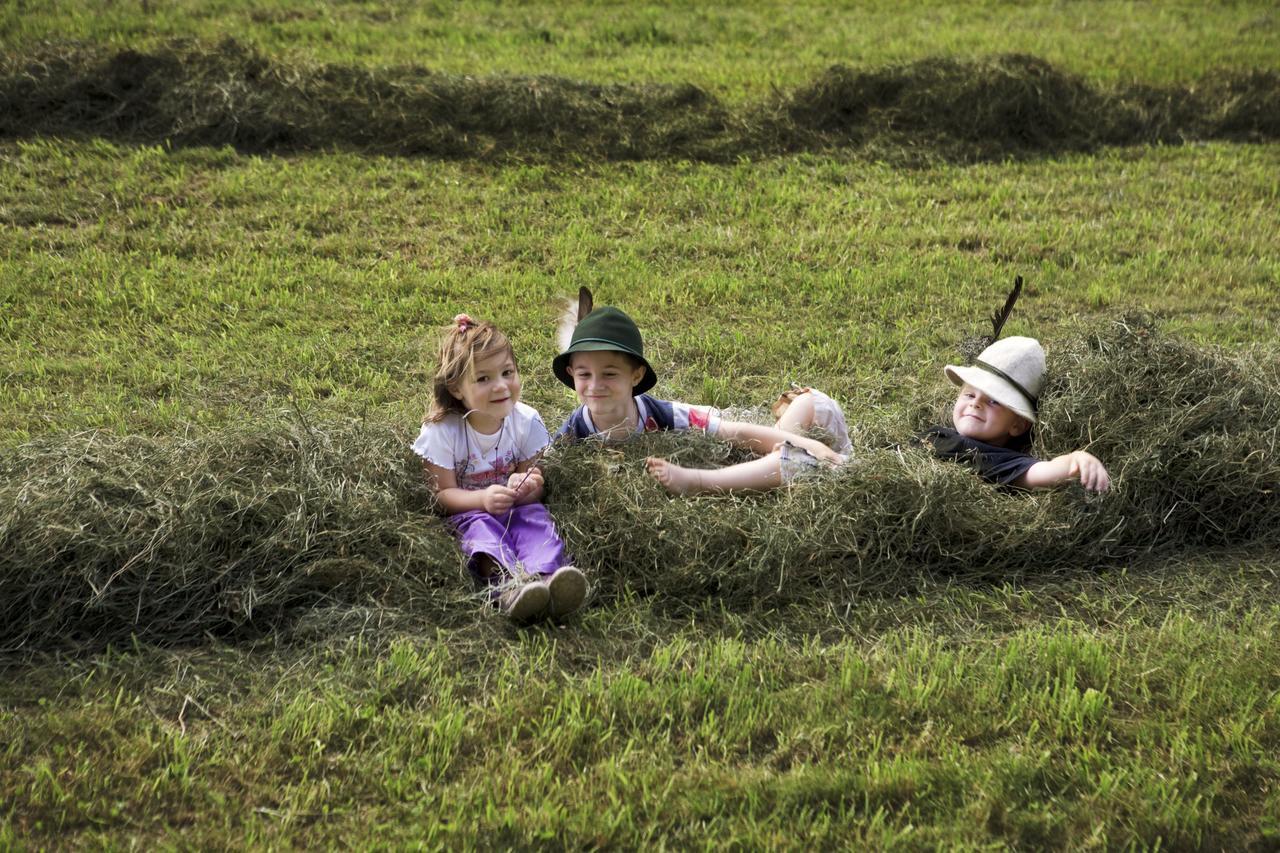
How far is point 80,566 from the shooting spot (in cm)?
452

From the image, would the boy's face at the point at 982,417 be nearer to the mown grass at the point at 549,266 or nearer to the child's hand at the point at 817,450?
the child's hand at the point at 817,450

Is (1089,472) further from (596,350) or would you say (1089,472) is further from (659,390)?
(659,390)

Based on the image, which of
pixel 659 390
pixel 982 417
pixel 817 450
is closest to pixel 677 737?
pixel 817 450

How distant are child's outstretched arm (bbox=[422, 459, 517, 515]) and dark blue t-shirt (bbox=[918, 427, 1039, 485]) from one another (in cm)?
188

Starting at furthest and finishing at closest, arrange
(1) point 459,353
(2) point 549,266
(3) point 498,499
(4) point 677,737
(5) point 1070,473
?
(2) point 549,266 < (5) point 1070,473 < (1) point 459,353 < (3) point 498,499 < (4) point 677,737

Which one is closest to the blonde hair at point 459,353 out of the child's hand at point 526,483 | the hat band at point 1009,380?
the child's hand at point 526,483

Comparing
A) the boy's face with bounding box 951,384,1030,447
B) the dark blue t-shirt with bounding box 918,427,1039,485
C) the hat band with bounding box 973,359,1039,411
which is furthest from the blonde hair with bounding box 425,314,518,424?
the hat band with bounding box 973,359,1039,411

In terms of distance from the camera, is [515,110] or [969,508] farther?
[515,110]

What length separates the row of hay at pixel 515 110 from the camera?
424 inches

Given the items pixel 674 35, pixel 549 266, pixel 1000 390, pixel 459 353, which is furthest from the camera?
pixel 674 35

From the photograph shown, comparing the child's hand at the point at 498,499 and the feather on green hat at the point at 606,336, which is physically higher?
the feather on green hat at the point at 606,336

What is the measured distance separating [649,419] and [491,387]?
0.94m

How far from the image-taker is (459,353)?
206 inches

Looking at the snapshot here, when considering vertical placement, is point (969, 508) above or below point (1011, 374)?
below
